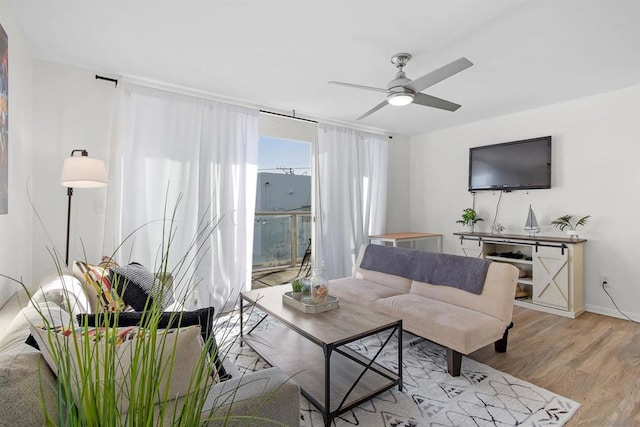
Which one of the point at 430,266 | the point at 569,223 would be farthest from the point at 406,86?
the point at 569,223

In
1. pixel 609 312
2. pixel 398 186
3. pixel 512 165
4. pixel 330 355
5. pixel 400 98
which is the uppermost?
pixel 400 98

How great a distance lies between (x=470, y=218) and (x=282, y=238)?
2.85m

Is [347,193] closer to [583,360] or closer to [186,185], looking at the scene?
[186,185]

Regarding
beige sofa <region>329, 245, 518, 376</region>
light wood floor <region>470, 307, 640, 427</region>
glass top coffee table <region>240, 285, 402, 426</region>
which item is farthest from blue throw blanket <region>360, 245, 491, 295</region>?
glass top coffee table <region>240, 285, 402, 426</region>

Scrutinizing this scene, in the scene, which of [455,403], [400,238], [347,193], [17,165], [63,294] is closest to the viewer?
[63,294]

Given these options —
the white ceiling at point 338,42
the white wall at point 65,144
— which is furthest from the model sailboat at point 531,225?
the white wall at point 65,144

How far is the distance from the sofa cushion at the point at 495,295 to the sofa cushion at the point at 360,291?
22.0 inches

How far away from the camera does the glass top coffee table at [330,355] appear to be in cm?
187

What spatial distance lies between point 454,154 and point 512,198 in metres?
1.07

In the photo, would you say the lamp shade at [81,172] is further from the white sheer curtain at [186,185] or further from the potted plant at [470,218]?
the potted plant at [470,218]

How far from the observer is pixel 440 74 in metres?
2.27

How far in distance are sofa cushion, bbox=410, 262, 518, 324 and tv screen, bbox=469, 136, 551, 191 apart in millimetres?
1969

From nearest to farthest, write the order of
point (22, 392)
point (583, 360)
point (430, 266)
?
point (22, 392) < point (583, 360) < point (430, 266)

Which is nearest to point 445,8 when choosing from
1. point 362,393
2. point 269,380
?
point 269,380
